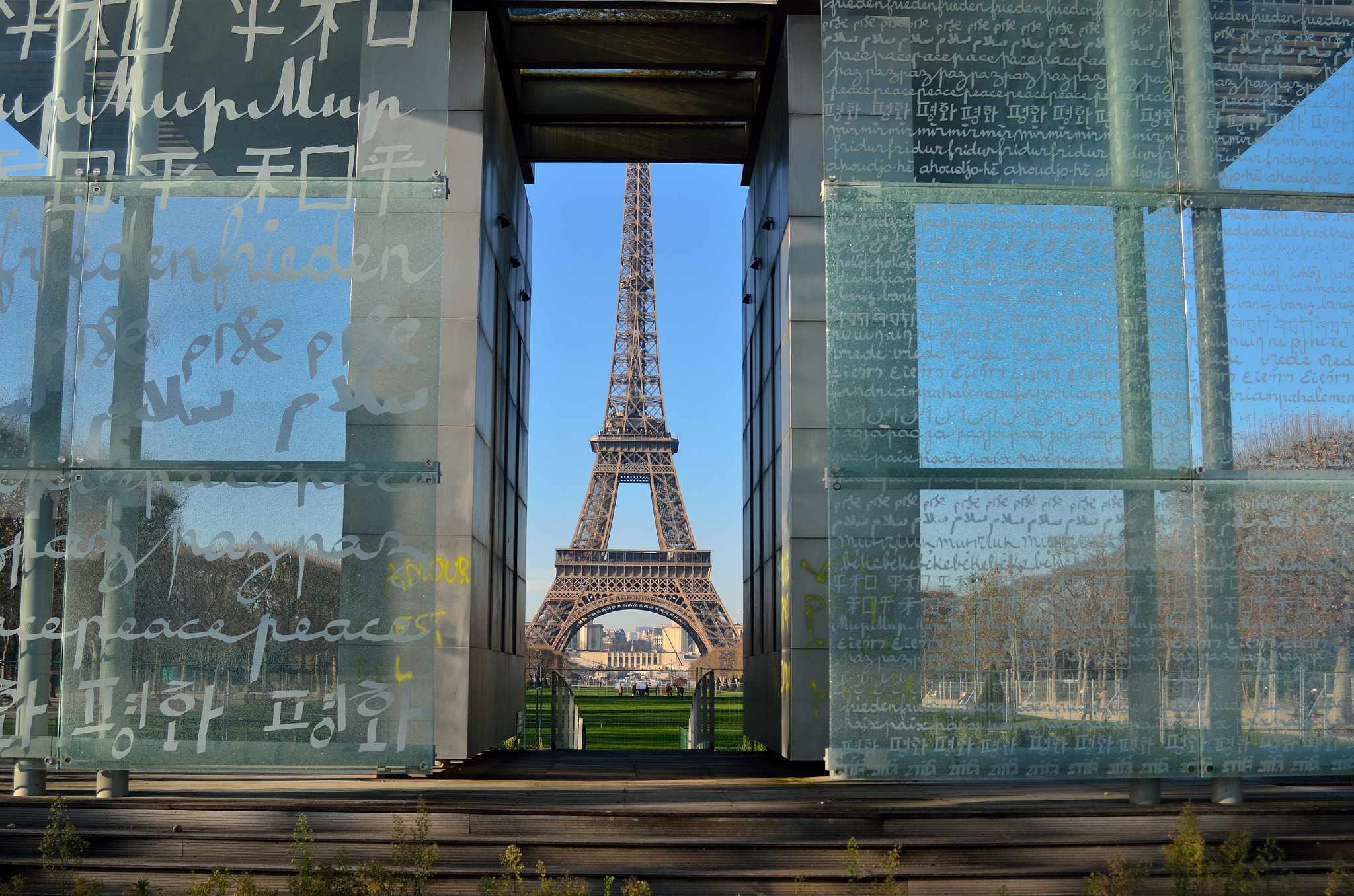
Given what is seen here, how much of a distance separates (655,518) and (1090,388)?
52390 mm

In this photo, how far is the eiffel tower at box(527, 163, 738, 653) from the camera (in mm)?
53438

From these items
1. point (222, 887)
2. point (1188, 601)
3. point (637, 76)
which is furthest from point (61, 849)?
point (637, 76)

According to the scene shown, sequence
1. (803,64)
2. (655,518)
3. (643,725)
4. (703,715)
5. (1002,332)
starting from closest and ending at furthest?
(1002,332) < (803,64) < (703,715) < (643,725) < (655,518)

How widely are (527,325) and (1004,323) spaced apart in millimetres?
8676

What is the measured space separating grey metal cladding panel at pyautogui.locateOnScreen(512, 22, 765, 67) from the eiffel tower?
4011cm

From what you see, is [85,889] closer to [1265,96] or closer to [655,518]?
[1265,96]

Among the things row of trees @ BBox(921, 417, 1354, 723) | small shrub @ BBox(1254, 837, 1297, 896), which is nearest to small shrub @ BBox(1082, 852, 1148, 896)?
small shrub @ BBox(1254, 837, 1297, 896)

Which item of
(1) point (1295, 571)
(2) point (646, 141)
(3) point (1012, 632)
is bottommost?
(3) point (1012, 632)

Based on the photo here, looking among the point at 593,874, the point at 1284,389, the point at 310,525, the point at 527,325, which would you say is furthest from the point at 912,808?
the point at 527,325

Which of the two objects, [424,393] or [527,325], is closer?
[424,393]

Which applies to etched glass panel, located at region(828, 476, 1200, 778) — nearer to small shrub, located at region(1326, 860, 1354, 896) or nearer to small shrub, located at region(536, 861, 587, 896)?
small shrub, located at region(1326, 860, 1354, 896)

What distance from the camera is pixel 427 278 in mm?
6438

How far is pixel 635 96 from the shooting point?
1273cm

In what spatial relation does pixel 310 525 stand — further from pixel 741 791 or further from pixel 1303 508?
pixel 1303 508
